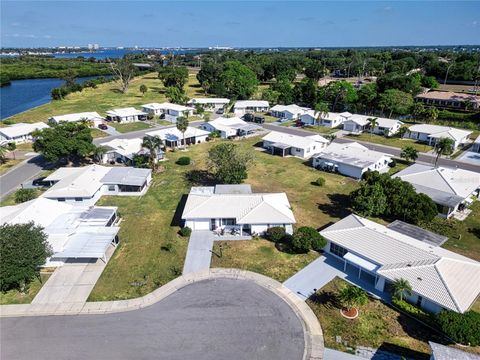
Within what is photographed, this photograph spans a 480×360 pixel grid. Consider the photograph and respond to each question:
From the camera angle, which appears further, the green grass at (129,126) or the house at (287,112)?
the house at (287,112)

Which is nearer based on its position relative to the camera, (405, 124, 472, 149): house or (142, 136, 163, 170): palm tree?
(142, 136, 163, 170): palm tree

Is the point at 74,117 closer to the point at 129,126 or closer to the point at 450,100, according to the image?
the point at 129,126

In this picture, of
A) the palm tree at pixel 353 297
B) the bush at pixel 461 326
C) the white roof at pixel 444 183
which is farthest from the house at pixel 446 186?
the palm tree at pixel 353 297

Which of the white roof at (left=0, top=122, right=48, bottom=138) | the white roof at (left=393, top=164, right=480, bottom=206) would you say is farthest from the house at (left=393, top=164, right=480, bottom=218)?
the white roof at (left=0, top=122, right=48, bottom=138)

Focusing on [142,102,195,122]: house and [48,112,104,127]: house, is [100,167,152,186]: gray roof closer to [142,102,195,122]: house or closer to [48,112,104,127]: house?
[48,112,104,127]: house

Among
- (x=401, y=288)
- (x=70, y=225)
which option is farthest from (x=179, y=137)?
(x=401, y=288)

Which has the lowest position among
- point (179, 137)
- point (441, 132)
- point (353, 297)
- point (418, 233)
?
point (353, 297)

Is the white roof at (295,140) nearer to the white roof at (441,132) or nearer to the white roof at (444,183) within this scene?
the white roof at (444,183)
